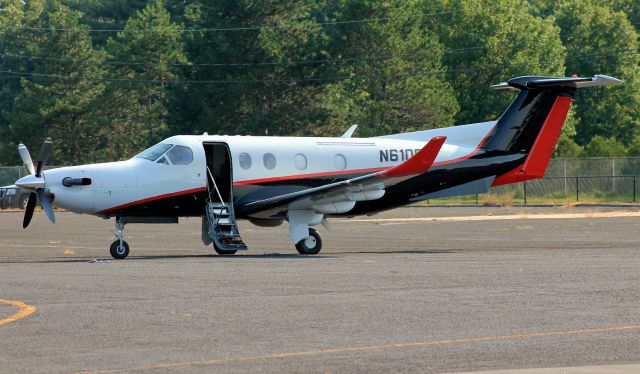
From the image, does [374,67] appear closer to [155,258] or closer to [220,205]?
[220,205]

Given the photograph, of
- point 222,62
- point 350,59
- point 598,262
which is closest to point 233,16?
point 222,62

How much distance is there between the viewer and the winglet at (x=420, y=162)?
26.4 metres

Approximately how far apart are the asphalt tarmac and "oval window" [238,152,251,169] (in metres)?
2.04

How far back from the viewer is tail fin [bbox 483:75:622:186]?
3019 cm

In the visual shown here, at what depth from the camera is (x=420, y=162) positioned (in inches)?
1054

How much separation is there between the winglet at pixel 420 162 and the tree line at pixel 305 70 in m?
53.4

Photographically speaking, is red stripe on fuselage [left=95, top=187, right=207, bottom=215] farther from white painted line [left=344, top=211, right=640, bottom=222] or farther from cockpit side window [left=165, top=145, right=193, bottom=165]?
white painted line [left=344, top=211, right=640, bottom=222]

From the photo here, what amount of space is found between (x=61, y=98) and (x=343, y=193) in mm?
73209

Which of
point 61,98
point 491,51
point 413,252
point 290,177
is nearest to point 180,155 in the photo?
point 290,177

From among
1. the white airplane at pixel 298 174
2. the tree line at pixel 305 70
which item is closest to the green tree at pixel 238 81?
the tree line at pixel 305 70

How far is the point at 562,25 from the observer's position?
11275 cm

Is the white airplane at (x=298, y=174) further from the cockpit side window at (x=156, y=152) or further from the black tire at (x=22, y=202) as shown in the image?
the black tire at (x=22, y=202)

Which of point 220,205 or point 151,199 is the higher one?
point 151,199

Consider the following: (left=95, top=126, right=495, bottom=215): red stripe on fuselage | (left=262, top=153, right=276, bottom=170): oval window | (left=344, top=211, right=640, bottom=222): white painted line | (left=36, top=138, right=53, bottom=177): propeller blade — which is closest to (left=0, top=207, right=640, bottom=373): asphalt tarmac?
(left=95, top=126, right=495, bottom=215): red stripe on fuselage
